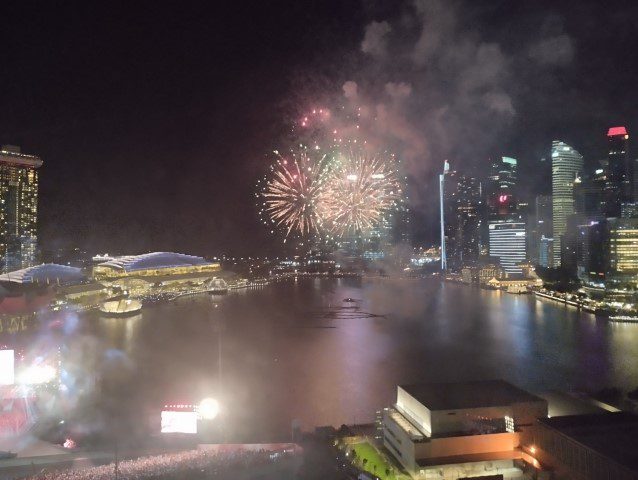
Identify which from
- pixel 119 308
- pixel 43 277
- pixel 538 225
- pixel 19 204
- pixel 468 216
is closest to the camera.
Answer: pixel 119 308

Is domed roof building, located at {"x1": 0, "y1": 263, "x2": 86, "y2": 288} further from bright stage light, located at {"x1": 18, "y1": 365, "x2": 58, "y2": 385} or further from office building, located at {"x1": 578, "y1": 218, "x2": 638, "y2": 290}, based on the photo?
office building, located at {"x1": 578, "y1": 218, "x2": 638, "y2": 290}

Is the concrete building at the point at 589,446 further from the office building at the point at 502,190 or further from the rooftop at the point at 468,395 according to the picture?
the office building at the point at 502,190

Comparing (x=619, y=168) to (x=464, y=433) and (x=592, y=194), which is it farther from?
(x=464, y=433)

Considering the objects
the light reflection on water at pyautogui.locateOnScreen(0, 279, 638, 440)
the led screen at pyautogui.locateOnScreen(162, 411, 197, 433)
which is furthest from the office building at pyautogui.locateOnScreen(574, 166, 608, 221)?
the led screen at pyautogui.locateOnScreen(162, 411, 197, 433)

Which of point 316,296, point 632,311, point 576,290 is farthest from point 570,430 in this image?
point 576,290

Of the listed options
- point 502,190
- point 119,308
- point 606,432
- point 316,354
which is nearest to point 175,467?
point 606,432

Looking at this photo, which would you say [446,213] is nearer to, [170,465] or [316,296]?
[316,296]

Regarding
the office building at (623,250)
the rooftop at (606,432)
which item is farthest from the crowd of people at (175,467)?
the office building at (623,250)
